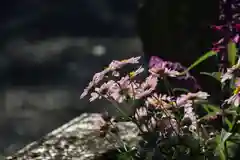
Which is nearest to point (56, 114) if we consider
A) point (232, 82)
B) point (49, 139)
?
point (49, 139)

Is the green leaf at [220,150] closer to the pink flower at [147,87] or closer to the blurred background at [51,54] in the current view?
the pink flower at [147,87]

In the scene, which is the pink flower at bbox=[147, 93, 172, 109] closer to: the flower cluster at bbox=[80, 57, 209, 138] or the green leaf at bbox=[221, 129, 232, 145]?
the flower cluster at bbox=[80, 57, 209, 138]

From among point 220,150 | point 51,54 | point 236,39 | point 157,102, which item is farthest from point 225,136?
point 51,54

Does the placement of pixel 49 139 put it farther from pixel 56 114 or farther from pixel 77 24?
pixel 77 24

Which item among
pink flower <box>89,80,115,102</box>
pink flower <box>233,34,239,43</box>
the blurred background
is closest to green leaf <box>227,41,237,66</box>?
pink flower <box>233,34,239,43</box>

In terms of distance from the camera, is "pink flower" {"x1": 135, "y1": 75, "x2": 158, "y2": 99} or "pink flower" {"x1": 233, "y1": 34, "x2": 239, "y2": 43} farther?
"pink flower" {"x1": 233, "y1": 34, "x2": 239, "y2": 43}

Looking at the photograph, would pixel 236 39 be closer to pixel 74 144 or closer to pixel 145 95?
pixel 145 95
